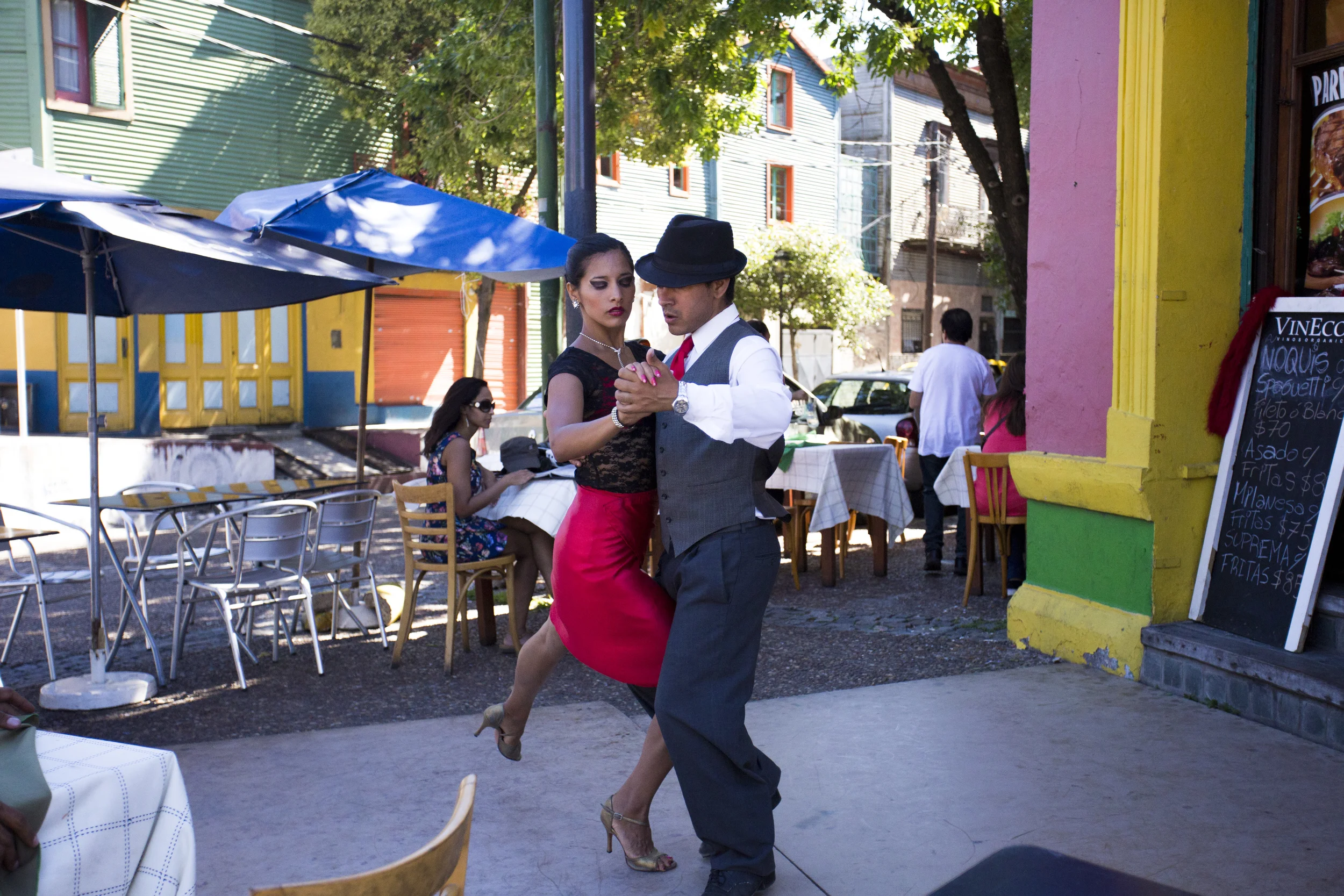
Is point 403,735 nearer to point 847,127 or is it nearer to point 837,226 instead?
point 837,226

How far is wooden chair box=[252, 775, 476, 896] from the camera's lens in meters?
1.46

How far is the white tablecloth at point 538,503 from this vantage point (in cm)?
599

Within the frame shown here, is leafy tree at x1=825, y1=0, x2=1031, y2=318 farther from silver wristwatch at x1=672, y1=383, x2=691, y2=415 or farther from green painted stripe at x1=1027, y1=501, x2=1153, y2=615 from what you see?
silver wristwatch at x1=672, y1=383, x2=691, y2=415

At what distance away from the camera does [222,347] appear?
1680 cm

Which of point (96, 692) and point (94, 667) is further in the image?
point (94, 667)

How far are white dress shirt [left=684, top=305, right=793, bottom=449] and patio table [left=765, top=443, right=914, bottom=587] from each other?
4.89 m

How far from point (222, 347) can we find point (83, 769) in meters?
15.8

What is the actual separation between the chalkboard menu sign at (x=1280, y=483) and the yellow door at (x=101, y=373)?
14.3m

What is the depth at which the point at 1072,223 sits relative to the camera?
541 cm

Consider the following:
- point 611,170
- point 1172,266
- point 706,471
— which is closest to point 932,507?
point 1172,266

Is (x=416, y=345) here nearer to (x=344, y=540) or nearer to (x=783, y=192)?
(x=783, y=192)

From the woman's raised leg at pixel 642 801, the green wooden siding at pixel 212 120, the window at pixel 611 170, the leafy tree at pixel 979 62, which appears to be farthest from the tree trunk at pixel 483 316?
the woman's raised leg at pixel 642 801

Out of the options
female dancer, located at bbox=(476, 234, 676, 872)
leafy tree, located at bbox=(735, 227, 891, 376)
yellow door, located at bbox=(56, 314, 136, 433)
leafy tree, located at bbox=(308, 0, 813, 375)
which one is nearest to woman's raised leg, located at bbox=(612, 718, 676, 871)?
female dancer, located at bbox=(476, 234, 676, 872)

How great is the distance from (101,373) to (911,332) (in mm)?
19223
